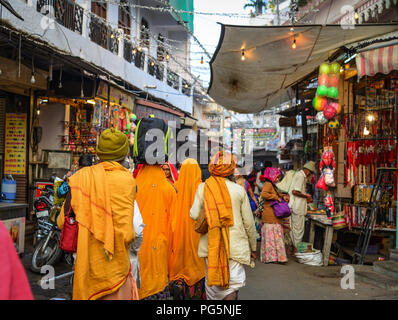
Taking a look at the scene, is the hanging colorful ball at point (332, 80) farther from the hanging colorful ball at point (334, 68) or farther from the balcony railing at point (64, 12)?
the balcony railing at point (64, 12)

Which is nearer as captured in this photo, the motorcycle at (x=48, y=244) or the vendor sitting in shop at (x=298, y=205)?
the motorcycle at (x=48, y=244)

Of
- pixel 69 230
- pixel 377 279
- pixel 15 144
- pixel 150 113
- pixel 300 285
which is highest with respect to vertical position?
pixel 150 113

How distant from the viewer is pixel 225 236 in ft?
12.5

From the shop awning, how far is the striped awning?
0.52 m

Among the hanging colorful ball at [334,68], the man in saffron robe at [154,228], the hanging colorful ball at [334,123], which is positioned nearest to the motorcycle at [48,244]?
the man in saffron robe at [154,228]

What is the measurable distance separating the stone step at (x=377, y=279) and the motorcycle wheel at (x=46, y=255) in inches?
195

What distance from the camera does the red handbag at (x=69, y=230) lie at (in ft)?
9.48

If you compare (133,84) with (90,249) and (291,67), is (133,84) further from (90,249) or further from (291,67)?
(90,249)

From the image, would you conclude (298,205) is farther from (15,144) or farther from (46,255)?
(15,144)

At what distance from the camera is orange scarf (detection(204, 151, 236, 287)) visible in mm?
3742

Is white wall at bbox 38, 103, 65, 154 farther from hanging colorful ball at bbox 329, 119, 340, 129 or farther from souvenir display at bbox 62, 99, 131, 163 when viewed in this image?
hanging colorful ball at bbox 329, 119, 340, 129

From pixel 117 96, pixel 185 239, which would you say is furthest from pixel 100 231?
pixel 117 96

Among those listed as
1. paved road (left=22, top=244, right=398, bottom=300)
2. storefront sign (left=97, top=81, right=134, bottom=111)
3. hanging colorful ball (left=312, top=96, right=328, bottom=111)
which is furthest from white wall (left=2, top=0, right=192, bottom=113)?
hanging colorful ball (left=312, top=96, right=328, bottom=111)

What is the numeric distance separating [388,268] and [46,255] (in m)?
5.51
